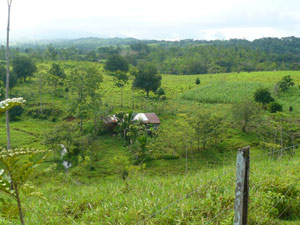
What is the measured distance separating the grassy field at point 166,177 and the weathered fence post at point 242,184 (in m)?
0.41

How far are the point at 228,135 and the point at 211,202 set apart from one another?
69.8ft

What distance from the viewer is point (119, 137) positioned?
23594mm

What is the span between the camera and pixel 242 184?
2488 mm

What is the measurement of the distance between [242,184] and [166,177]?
15.2ft

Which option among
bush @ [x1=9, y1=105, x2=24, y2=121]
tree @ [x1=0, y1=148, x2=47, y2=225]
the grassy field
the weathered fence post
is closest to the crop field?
the grassy field

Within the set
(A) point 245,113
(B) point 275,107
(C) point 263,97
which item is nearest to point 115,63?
(C) point 263,97

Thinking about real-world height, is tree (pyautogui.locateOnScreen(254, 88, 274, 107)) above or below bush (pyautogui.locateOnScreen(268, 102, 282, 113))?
above

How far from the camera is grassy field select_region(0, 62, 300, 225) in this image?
13.3ft

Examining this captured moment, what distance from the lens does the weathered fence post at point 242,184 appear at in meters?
2.45

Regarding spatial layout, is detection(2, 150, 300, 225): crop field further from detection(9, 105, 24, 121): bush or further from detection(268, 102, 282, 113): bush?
detection(9, 105, 24, 121): bush

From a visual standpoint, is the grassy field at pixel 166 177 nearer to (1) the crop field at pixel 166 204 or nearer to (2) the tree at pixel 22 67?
(1) the crop field at pixel 166 204

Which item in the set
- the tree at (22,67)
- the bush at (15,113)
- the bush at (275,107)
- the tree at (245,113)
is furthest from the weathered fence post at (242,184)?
the tree at (22,67)

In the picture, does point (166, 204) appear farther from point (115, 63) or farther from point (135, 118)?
point (115, 63)

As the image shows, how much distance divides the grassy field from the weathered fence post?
16.0 inches
